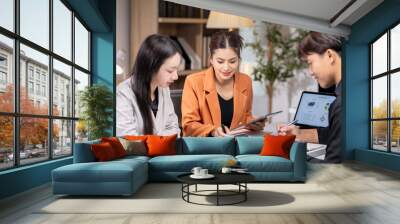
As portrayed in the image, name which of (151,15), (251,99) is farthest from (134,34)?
(251,99)

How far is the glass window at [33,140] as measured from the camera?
225 inches

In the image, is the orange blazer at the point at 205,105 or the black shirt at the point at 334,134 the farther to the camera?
the black shirt at the point at 334,134

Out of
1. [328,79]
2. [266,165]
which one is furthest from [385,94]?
[266,165]

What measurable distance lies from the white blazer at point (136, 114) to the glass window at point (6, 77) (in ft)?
12.2

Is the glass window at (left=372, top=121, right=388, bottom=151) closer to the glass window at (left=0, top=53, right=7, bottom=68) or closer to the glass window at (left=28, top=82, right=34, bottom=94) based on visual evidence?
the glass window at (left=28, top=82, right=34, bottom=94)

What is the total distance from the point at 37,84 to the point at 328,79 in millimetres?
6224

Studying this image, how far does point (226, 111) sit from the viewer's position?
902cm

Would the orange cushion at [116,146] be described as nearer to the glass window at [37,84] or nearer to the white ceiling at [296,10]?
the glass window at [37,84]

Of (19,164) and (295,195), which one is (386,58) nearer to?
(295,195)

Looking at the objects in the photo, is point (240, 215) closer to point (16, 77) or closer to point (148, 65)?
point (16, 77)

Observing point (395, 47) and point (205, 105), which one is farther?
point (205, 105)

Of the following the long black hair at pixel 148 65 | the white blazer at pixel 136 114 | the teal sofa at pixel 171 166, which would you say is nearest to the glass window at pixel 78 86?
the white blazer at pixel 136 114

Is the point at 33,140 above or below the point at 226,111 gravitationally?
below

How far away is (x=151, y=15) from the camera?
370 inches
